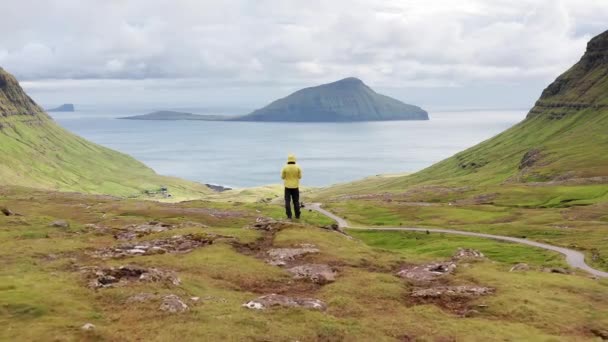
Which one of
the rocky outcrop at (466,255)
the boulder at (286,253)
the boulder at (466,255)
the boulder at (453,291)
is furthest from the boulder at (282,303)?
the boulder at (466,255)

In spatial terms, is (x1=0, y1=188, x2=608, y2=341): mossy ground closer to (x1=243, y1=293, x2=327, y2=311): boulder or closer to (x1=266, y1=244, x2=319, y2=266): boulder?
(x1=243, y1=293, x2=327, y2=311): boulder

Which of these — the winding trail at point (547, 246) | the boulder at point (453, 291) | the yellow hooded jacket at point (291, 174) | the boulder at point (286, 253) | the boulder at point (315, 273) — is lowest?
the winding trail at point (547, 246)

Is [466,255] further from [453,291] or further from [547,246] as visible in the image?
[547,246]

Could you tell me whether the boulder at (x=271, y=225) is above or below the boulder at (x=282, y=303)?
above

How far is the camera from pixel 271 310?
91.1ft

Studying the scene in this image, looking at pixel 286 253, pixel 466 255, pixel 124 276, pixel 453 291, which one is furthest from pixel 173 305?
pixel 466 255

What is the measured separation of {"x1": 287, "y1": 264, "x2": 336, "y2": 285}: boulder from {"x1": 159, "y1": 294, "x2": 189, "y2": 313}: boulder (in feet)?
33.0

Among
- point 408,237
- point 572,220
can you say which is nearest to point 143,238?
point 408,237

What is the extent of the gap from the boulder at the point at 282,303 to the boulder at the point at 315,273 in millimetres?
5234

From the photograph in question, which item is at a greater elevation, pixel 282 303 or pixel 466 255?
pixel 282 303

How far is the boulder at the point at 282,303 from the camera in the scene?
93.4ft

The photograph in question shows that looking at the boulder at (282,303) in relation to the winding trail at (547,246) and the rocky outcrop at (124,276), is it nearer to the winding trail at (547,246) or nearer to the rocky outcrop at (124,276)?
the rocky outcrop at (124,276)

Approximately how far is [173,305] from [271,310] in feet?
16.4

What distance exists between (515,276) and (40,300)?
30342 millimetres
